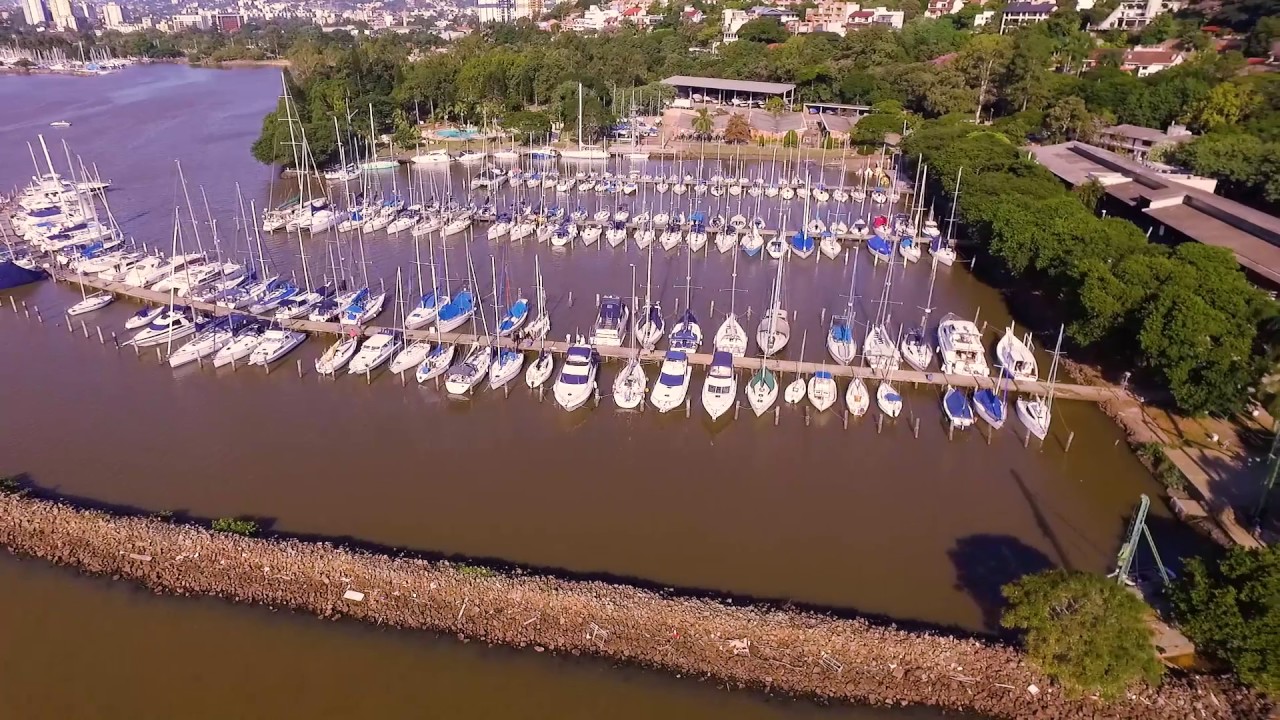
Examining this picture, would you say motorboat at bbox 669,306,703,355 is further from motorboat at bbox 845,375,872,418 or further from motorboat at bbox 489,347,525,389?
motorboat at bbox 845,375,872,418

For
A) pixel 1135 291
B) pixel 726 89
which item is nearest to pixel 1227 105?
pixel 1135 291

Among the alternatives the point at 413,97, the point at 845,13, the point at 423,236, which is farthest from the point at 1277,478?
the point at 845,13

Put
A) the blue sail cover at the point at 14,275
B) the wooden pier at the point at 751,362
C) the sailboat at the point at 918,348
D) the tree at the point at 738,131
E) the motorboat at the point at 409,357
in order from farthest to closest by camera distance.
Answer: the tree at the point at 738,131 → the blue sail cover at the point at 14,275 → the sailboat at the point at 918,348 → the motorboat at the point at 409,357 → the wooden pier at the point at 751,362

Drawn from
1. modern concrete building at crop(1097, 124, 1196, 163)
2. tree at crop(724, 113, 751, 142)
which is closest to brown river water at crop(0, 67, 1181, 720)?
modern concrete building at crop(1097, 124, 1196, 163)

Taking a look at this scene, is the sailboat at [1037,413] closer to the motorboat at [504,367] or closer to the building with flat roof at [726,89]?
the motorboat at [504,367]

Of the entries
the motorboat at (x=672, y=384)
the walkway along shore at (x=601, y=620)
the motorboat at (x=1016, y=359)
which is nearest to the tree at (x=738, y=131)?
the motorboat at (x=1016, y=359)

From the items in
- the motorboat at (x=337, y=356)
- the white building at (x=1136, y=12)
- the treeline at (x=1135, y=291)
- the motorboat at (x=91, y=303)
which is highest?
the white building at (x=1136, y=12)

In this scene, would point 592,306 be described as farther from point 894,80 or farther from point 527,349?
point 894,80
